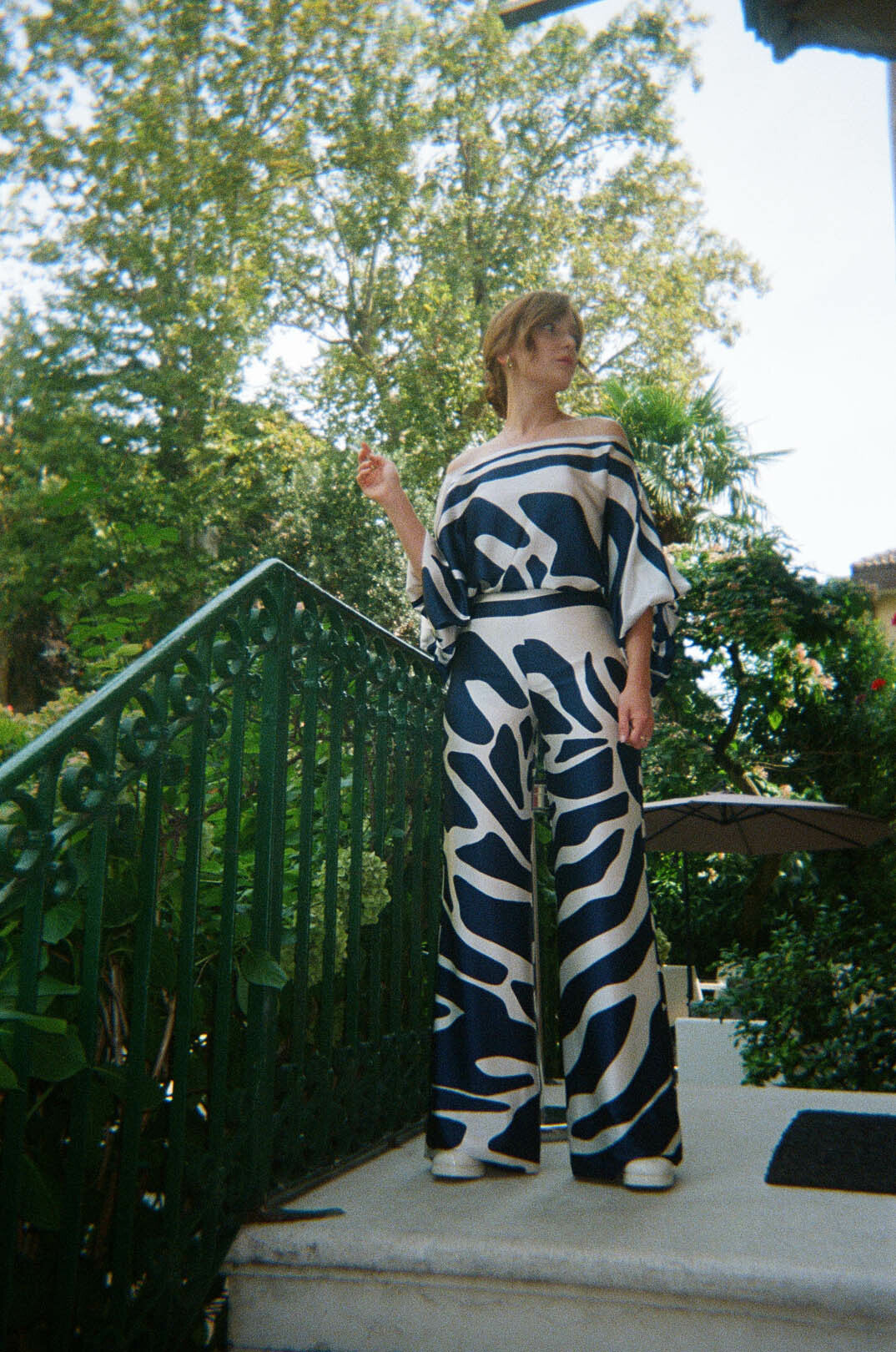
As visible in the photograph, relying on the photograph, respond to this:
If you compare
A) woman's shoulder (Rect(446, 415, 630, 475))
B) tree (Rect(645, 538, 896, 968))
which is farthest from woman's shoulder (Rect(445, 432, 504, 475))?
tree (Rect(645, 538, 896, 968))

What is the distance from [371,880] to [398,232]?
62.5 feet

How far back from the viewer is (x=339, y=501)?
15.9 m

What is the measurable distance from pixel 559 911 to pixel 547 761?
270 millimetres

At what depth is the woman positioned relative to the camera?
1905 mm

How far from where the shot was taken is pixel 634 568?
2066 millimetres

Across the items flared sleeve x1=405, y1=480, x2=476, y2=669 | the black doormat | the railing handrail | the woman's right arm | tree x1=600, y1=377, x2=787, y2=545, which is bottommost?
the black doormat

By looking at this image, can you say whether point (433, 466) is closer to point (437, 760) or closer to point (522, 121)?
point (522, 121)

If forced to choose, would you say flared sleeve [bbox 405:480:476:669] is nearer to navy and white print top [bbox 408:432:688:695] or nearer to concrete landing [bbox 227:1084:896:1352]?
navy and white print top [bbox 408:432:688:695]

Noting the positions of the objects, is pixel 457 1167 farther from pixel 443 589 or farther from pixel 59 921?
pixel 443 589

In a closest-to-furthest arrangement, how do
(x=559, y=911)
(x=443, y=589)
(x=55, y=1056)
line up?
(x=55, y=1056) → (x=559, y=911) → (x=443, y=589)

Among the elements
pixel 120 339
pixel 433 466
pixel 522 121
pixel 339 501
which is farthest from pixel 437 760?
pixel 522 121

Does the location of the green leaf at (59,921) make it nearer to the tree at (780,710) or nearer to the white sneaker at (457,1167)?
the white sneaker at (457,1167)

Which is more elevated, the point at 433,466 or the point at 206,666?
the point at 433,466

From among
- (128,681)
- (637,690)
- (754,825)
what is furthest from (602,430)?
(754,825)
